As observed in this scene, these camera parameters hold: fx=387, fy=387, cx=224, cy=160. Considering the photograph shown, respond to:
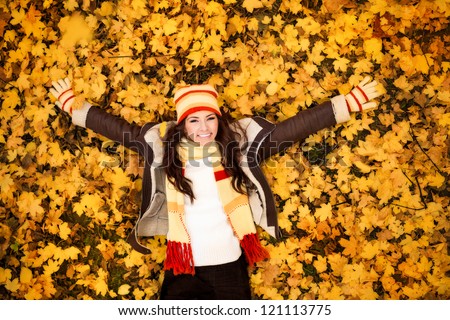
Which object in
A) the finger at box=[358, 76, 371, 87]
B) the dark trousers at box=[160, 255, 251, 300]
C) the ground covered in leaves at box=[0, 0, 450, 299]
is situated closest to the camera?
the dark trousers at box=[160, 255, 251, 300]

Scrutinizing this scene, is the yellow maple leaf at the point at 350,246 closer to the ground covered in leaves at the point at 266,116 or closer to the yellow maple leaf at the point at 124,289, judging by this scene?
the ground covered in leaves at the point at 266,116

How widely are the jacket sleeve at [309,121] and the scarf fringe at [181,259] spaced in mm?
879

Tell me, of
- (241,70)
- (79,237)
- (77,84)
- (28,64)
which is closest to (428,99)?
(241,70)

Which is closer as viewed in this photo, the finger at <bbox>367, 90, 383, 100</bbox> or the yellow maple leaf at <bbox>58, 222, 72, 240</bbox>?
the finger at <bbox>367, 90, 383, 100</bbox>

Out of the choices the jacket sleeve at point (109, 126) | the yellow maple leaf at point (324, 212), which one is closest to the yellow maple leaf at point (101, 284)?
the jacket sleeve at point (109, 126)

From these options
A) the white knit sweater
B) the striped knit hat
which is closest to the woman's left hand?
the striped knit hat

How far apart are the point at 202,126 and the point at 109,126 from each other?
75cm

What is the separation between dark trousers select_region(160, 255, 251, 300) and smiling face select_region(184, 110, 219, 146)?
87cm

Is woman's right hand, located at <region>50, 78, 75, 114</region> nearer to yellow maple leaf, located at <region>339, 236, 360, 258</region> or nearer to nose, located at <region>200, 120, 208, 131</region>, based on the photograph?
nose, located at <region>200, 120, 208, 131</region>

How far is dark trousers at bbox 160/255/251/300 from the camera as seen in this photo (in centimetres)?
264

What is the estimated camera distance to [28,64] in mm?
3119

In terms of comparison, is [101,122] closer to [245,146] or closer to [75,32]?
[75,32]

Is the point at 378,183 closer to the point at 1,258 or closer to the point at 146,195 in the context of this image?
the point at 146,195

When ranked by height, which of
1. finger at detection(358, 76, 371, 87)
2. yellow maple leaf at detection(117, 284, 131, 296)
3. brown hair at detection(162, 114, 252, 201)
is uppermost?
finger at detection(358, 76, 371, 87)
